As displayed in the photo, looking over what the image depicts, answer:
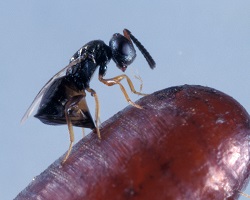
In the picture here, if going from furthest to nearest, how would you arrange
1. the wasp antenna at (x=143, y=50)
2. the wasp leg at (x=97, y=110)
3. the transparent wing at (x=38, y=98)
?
the wasp antenna at (x=143, y=50) < the transparent wing at (x=38, y=98) < the wasp leg at (x=97, y=110)

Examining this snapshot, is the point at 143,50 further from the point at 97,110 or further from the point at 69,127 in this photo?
the point at 69,127

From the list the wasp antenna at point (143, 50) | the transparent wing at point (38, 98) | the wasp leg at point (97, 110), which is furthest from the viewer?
the wasp antenna at point (143, 50)

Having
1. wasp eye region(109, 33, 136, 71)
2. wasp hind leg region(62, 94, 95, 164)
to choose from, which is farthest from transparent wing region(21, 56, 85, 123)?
wasp eye region(109, 33, 136, 71)

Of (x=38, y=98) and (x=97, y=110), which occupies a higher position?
(x=38, y=98)

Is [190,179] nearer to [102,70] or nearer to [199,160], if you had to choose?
[199,160]

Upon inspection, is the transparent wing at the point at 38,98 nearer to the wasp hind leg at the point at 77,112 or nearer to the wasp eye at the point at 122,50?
the wasp hind leg at the point at 77,112

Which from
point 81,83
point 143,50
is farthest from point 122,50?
point 81,83

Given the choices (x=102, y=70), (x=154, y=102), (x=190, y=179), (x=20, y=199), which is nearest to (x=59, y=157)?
(x=20, y=199)

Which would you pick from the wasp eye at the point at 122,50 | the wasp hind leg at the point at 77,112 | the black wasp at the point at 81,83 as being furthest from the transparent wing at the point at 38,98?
the wasp eye at the point at 122,50
